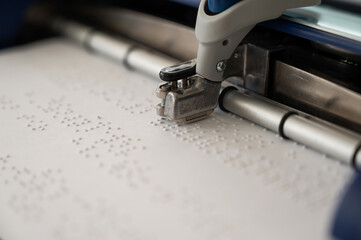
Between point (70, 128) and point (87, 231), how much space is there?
435 millimetres

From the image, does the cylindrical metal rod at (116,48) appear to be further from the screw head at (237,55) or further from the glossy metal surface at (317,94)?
the glossy metal surface at (317,94)

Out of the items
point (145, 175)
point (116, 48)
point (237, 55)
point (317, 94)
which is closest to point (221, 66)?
point (237, 55)

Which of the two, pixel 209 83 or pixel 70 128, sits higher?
pixel 209 83

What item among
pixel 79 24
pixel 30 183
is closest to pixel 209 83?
pixel 30 183

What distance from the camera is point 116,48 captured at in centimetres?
172

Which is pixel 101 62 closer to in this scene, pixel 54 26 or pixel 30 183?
pixel 54 26

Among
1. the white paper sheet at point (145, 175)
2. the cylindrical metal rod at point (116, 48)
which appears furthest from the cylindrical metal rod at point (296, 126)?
the cylindrical metal rod at point (116, 48)

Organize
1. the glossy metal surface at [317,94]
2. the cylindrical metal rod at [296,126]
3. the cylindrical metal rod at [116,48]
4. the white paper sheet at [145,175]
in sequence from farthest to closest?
the cylindrical metal rod at [116,48] → the glossy metal surface at [317,94] → the cylindrical metal rod at [296,126] → the white paper sheet at [145,175]

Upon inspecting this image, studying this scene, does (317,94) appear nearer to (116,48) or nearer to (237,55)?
(237,55)

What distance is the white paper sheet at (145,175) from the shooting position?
3.07ft

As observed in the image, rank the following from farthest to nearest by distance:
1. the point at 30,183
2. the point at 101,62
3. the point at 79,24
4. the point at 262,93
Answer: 1. the point at 79,24
2. the point at 101,62
3. the point at 262,93
4. the point at 30,183

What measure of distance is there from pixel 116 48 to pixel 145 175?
75 cm

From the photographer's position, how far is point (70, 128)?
1.30m

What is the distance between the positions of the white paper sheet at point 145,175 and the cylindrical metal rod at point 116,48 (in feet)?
0.41
